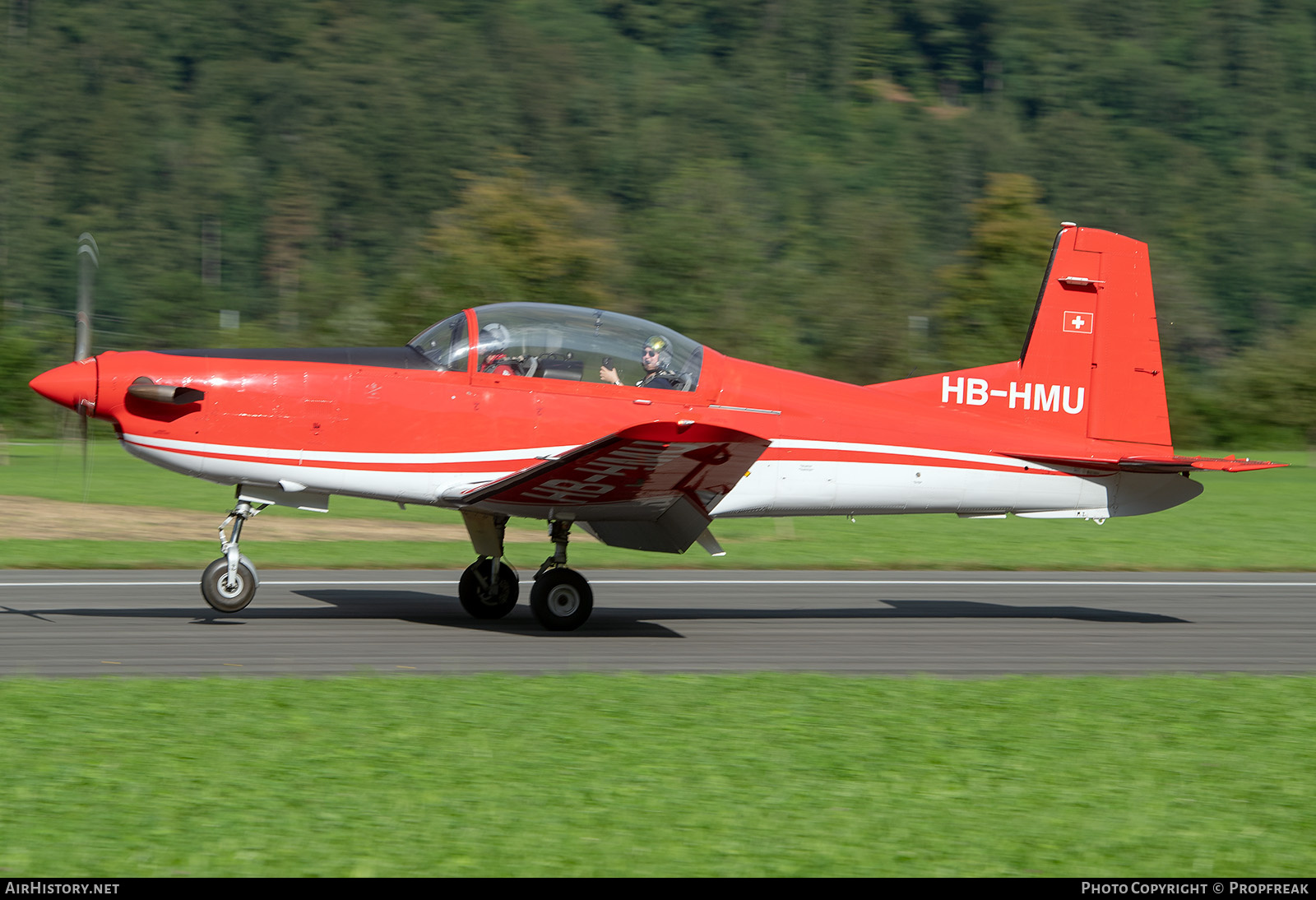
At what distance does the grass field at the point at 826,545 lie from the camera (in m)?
14.1

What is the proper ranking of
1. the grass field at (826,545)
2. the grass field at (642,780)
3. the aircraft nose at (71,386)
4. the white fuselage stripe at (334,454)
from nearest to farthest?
the grass field at (642,780), the aircraft nose at (71,386), the white fuselage stripe at (334,454), the grass field at (826,545)

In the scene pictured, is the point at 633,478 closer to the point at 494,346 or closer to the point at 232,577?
the point at 494,346

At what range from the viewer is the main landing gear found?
948 cm

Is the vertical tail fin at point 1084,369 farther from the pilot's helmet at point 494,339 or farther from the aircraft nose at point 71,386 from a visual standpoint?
the aircraft nose at point 71,386

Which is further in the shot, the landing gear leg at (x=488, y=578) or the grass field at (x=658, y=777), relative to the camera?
the landing gear leg at (x=488, y=578)

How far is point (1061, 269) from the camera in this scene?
1060 centimetres

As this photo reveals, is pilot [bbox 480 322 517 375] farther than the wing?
Yes

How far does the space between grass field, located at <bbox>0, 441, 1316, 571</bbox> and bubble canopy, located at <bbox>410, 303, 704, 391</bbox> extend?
16.0ft

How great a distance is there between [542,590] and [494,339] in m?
1.84

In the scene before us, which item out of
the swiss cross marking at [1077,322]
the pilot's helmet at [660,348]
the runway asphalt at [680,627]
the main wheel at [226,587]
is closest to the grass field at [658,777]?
the runway asphalt at [680,627]

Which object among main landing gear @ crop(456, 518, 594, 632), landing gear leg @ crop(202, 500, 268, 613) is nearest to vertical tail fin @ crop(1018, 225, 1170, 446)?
main landing gear @ crop(456, 518, 594, 632)

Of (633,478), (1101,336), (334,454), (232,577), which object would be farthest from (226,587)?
(1101,336)

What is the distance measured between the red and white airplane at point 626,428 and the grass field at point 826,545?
4.32 m

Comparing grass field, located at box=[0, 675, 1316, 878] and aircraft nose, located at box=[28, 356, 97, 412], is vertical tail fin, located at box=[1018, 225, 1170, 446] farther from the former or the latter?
aircraft nose, located at box=[28, 356, 97, 412]
